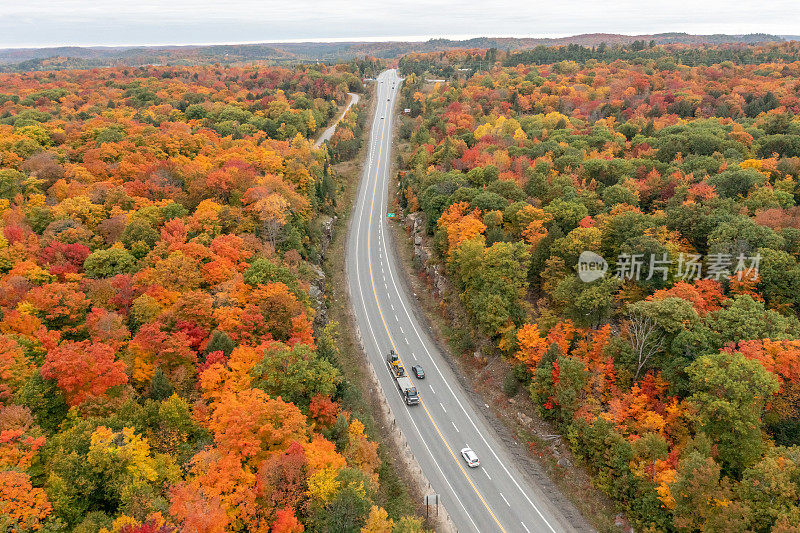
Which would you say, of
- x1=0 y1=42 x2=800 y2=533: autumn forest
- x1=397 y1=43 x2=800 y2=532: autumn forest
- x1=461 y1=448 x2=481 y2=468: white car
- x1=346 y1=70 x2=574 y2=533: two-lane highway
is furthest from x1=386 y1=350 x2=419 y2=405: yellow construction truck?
x1=397 y1=43 x2=800 y2=532: autumn forest

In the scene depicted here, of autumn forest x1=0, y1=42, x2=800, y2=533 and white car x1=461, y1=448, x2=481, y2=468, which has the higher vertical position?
autumn forest x1=0, y1=42, x2=800, y2=533

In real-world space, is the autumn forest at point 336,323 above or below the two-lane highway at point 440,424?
above

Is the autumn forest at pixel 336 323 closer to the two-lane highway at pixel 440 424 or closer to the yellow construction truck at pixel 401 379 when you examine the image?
the two-lane highway at pixel 440 424

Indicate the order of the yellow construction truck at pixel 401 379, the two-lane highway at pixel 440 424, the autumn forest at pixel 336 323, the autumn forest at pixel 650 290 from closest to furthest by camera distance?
the autumn forest at pixel 336 323 → the autumn forest at pixel 650 290 → the two-lane highway at pixel 440 424 → the yellow construction truck at pixel 401 379

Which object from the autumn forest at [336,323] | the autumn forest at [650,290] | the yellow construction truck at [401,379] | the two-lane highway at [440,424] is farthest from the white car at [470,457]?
the autumn forest at [650,290]

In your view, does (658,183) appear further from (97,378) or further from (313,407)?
(97,378)

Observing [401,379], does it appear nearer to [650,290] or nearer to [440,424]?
[440,424]

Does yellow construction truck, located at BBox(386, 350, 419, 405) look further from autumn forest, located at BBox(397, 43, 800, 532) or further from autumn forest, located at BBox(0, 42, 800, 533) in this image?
autumn forest, located at BBox(397, 43, 800, 532)

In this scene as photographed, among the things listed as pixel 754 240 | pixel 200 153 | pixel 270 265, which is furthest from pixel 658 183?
pixel 200 153
